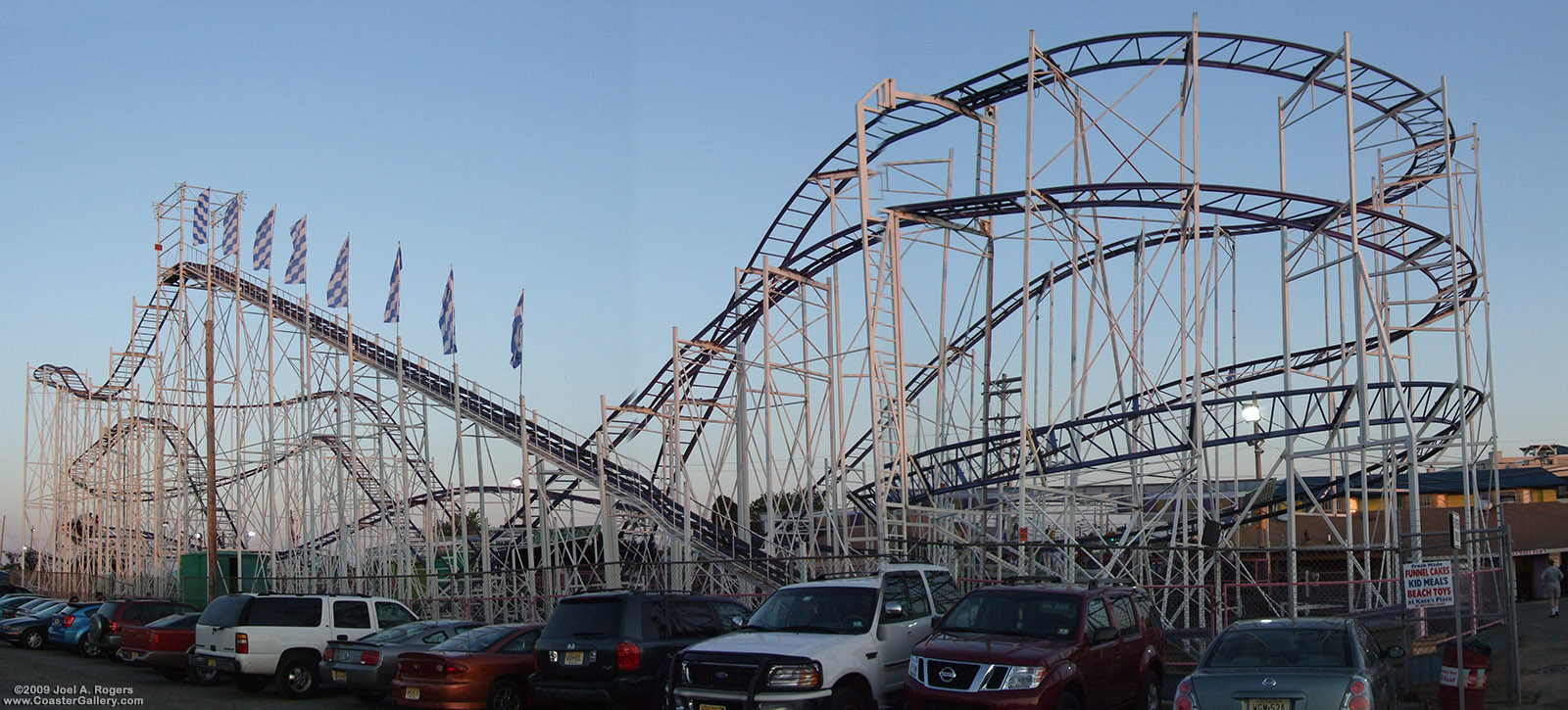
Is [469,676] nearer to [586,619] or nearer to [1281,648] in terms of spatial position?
[586,619]

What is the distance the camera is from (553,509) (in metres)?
38.2

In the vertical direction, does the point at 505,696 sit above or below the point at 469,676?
below

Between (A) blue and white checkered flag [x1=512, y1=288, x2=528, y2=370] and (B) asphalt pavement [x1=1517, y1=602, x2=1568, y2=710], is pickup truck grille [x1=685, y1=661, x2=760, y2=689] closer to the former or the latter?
(B) asphalt pavement [x1=1517, y1=602, x2=1568, y2=710]

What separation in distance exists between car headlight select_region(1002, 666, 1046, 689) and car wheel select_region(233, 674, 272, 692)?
1128cm

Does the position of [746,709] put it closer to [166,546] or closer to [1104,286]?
[1104,286]

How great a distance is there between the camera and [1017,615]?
12.0m

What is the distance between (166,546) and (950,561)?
163 feet

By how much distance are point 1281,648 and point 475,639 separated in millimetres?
8966

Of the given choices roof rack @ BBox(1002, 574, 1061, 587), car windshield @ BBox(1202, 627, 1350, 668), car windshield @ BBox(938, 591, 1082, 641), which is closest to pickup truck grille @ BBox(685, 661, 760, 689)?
car windshield @ BBox(938, 591, 1082, 641)

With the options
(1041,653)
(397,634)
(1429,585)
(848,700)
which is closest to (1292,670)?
(1041,653)

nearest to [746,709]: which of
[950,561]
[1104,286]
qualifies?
[1104,286]

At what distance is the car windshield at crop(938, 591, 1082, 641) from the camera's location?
11766 mm

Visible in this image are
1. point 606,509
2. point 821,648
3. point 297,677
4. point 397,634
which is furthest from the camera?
point 606,509

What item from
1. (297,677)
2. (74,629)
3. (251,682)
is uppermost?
(297,677)
